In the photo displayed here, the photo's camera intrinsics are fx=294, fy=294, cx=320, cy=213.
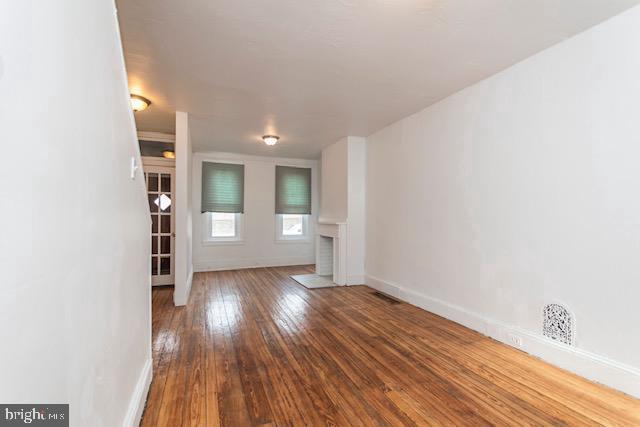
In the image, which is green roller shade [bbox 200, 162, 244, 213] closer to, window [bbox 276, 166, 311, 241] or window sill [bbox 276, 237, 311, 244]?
window [bbox 276, 166, 311, 241]

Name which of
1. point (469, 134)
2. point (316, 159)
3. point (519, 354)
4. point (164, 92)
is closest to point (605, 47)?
point (469, 134)

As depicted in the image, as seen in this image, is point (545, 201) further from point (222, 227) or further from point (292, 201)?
point (222, 227)

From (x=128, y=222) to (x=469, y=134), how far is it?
3.23m

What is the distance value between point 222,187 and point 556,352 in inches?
239

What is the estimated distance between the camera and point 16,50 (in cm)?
59

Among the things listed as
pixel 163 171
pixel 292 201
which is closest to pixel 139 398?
pixel 163 171

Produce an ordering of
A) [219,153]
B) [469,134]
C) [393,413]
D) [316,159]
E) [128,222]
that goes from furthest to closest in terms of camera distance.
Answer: [316,159] → [219,153] → [469,134] → [393,413] → [128,222]

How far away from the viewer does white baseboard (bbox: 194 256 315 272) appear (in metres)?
6.44

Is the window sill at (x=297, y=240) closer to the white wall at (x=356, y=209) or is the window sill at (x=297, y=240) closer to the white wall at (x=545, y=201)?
the white wall at (x=356, y=209)

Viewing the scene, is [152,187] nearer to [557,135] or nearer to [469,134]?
[469,134]

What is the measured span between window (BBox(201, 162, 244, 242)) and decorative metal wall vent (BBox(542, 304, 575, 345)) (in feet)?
18.7

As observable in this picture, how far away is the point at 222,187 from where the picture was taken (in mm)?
6535

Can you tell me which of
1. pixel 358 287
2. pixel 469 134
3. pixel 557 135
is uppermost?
pixel 469 134
